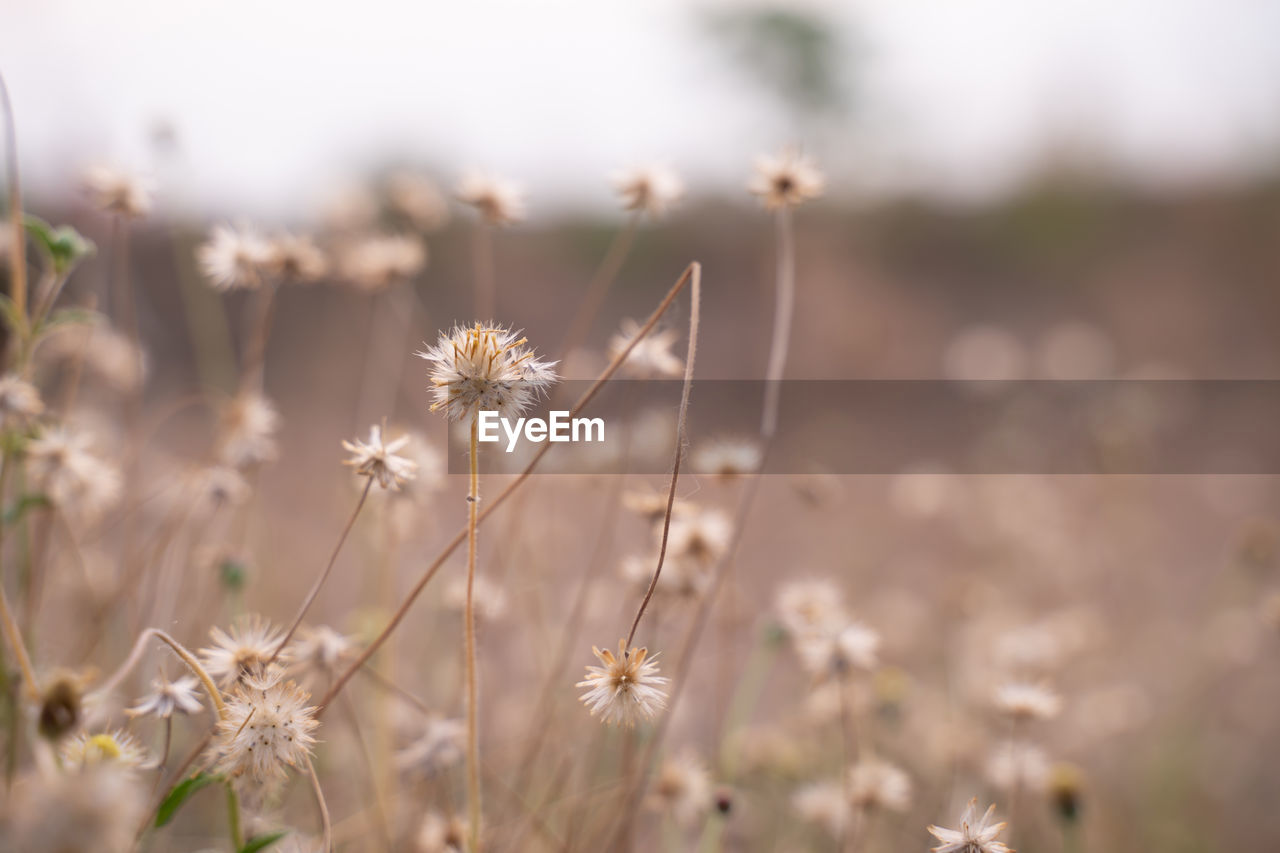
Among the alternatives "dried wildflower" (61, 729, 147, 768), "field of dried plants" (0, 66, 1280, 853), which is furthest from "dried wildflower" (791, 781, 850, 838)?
"dried wildflower" (61, 729, 147, 768)

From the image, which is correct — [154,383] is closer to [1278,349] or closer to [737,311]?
[737,311]

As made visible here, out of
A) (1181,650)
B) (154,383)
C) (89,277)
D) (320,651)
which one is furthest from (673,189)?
(154,383)

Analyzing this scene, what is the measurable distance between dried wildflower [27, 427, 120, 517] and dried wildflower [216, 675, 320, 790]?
472 mm

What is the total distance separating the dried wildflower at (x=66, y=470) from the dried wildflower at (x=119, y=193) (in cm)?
27

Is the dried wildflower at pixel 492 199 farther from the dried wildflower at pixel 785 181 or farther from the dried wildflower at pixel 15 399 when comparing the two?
the dried wildflower at pixel 15 399

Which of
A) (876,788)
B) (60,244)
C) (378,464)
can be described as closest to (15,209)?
(60,244)

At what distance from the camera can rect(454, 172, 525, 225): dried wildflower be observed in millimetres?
994

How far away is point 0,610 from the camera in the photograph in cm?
59

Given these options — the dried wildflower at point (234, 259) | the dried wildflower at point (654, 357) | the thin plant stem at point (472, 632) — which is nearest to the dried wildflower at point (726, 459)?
the dried wildflower at point (654, 357)

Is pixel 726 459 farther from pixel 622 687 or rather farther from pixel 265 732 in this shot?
pixel 265 732

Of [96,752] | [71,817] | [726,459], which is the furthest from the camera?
[726,459]

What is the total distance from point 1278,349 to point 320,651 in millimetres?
9112

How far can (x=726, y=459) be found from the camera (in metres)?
0.97

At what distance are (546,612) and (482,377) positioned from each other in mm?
1133
